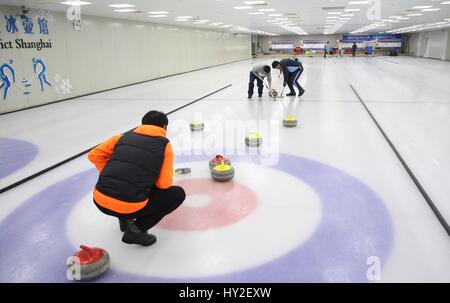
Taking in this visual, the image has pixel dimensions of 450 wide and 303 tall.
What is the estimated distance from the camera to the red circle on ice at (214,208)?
3.05 meters

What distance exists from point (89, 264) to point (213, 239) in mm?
1003

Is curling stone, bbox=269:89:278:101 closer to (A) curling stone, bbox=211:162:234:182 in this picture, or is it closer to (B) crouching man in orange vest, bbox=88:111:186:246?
(A) curling stone, bbox=211:162:234:182

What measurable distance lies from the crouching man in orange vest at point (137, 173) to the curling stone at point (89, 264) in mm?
305

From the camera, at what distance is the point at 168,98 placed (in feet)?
34.2

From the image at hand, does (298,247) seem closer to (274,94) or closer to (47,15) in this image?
(274,94)

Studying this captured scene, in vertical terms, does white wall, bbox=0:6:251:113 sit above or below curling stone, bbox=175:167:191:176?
above

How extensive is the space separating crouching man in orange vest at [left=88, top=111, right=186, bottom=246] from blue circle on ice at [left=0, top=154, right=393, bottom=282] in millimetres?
488

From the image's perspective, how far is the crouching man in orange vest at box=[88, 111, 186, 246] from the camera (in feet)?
7.73

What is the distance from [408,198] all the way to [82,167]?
13.9 feet

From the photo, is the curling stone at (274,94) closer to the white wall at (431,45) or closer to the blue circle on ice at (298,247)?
the blue circle on ice at (298,247)

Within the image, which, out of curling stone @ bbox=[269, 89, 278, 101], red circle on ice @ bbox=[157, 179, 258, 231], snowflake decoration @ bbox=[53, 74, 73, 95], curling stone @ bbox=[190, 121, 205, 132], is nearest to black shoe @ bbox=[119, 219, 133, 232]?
red circle on ice @ bbox=[157, 179, 258, 231]

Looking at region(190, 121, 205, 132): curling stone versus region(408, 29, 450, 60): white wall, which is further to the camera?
region(408, 29, 450, 60): white wall

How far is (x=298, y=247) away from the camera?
2.67m
